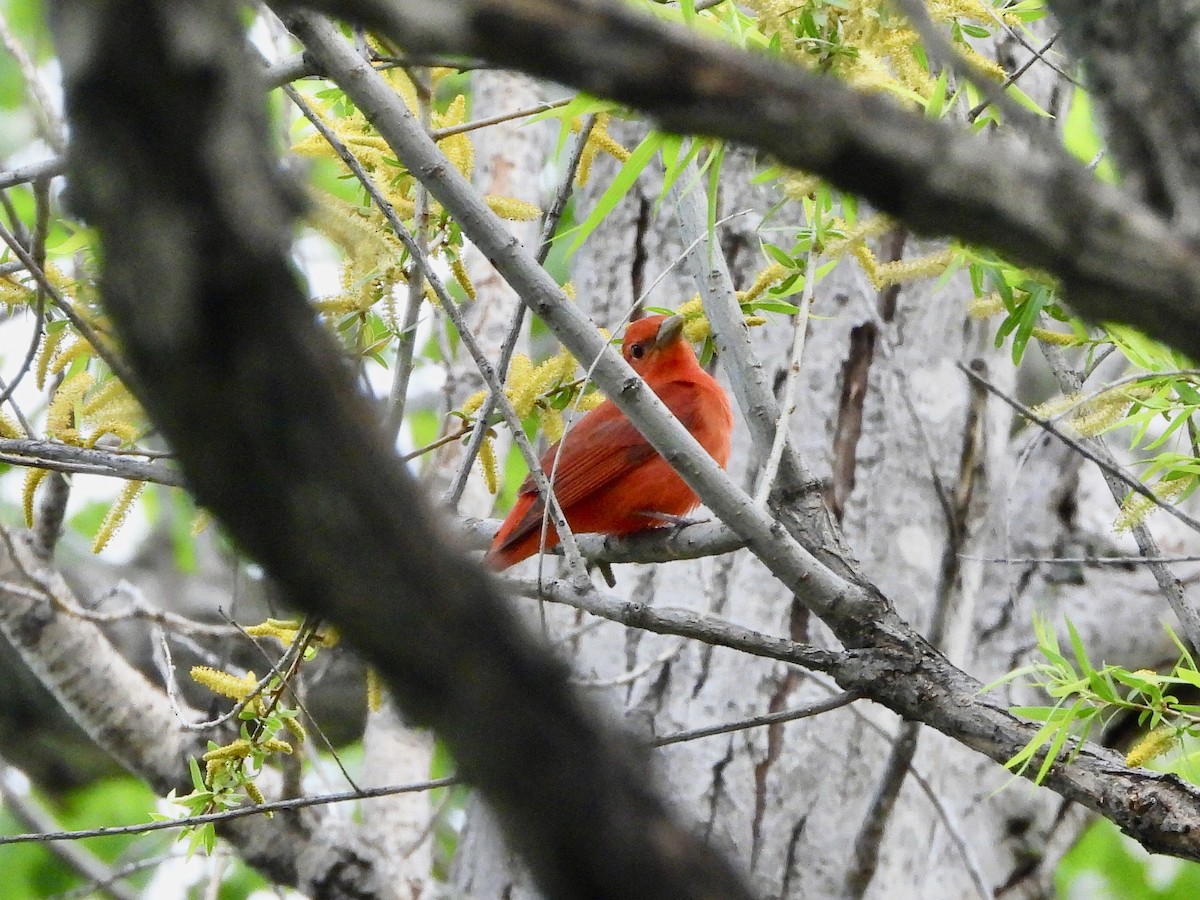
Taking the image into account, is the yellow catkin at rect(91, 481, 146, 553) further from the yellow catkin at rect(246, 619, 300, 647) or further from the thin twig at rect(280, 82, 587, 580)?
the thin twig at rect(280, 82, 587, 580)

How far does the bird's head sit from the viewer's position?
5.65 m

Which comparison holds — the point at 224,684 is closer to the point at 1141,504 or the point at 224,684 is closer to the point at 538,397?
the point at 538,397

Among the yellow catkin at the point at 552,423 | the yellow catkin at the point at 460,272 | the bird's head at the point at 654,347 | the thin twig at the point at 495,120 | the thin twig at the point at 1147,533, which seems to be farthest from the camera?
the bird's head at the point at 654,347

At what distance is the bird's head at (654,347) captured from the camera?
5.65 metres

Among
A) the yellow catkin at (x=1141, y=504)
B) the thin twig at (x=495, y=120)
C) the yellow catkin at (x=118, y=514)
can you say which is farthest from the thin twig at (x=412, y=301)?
the yellow catkin at (x=1141, y=504)

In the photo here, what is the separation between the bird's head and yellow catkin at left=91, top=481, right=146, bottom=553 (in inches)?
95.3

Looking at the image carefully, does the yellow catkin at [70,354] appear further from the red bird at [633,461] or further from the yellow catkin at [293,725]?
the red bird at [633,461]

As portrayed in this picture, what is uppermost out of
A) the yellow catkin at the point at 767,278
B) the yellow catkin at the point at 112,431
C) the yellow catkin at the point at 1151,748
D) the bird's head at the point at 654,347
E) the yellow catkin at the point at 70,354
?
the bird's head at the point at 654,347

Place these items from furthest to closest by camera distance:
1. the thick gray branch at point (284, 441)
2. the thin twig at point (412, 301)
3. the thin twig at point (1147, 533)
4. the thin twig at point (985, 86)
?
the thin twig at point (412, 301), the thin twig at point (1147, 533), the thin twig at point (985, 86), the thick gray branch at point (284, 441)

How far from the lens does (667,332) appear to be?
17.7 ft

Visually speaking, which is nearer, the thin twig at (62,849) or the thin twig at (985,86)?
the thin twig at (985,86)

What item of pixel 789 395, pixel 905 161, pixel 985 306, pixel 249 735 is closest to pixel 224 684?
pixel 249 735

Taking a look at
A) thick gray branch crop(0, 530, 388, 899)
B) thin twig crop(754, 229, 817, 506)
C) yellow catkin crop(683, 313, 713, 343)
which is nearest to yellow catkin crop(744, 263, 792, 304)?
yellow catkin crop(683, 313, 713, 343)

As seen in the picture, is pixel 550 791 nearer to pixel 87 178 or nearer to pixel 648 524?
pixel 87 178
